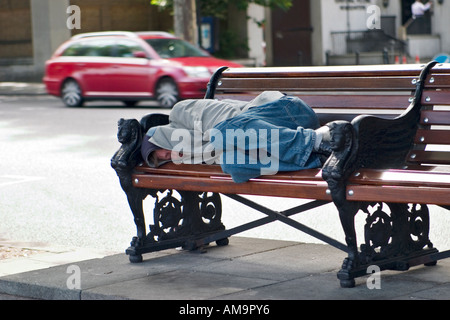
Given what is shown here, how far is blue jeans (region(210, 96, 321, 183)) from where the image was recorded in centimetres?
511

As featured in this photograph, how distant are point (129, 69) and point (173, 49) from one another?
1.12 metres

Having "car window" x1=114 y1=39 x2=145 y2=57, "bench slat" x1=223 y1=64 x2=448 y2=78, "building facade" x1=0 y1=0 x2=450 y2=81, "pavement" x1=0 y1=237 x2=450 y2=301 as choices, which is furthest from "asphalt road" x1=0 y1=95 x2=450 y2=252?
"building facade" x1=0 y1=0 x2=450 y2=81

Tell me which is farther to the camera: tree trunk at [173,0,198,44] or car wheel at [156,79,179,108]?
tree trunk at [173,0,198,44]

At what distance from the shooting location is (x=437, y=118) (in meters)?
5.36

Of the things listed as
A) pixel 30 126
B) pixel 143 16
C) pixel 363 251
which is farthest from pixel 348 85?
pixel 143 16

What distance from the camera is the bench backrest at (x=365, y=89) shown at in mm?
5402

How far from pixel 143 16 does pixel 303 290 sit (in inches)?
1255

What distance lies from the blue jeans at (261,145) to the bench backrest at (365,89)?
→ 62 centimetres

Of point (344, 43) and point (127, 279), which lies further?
point (344, 43)

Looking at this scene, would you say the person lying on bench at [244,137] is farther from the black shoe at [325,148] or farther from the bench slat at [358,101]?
the bench slat at [358,101]

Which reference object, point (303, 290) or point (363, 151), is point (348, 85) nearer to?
point (363, 151)

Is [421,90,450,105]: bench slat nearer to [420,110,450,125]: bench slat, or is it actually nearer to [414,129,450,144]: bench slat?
[420,110,450,125]: bench slat

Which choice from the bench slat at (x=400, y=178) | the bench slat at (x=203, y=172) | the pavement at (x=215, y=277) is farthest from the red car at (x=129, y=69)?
the bench slat at (x=400, y=178)

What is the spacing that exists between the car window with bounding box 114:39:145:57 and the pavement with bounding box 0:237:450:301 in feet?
44.5
